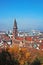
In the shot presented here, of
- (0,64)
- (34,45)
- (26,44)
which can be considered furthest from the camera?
(26,44)

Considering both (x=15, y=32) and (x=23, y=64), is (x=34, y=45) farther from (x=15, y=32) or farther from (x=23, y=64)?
(x=23, y=64)

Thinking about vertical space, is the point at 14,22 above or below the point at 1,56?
A: above

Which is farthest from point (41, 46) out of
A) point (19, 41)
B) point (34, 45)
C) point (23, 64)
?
point (23, 64)

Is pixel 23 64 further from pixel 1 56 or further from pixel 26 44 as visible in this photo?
pixel 26 44

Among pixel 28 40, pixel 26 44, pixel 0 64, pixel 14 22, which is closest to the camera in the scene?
pixel 0 64

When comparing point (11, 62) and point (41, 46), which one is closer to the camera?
point (11, 62)

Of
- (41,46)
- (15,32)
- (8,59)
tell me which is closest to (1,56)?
(8,59)

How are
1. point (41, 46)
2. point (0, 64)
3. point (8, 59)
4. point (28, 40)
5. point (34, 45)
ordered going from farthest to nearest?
point (28, 40) → point (34, 45) → point (41, 46) → point (8, 59) → point (0, 64)

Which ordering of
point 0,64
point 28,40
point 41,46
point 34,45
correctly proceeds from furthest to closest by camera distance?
point 28,40, point 34,45, point 41,46, point 0,64

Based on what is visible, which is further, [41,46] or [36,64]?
[41,46]
